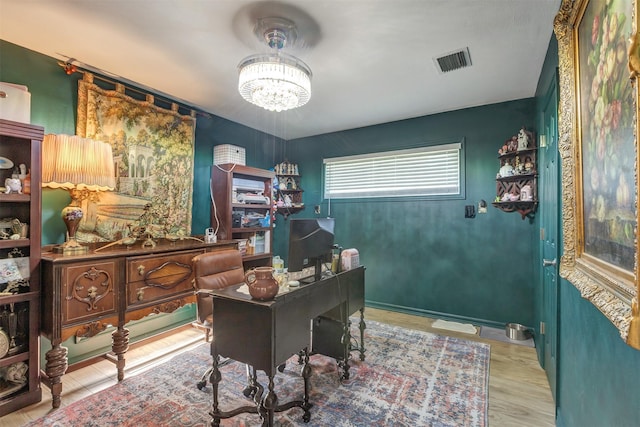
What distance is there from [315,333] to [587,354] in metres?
1.78

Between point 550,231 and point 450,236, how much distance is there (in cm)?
142

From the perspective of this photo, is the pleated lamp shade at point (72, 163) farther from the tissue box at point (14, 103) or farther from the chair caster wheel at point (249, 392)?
the chair caster wheel at point (249, 392)

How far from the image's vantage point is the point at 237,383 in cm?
224

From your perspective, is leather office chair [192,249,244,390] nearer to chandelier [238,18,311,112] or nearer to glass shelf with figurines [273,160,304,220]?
chandelier [238,18,311,112]

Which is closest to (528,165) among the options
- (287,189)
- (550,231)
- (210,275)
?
(550,231)

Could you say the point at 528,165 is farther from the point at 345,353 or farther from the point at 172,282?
the point at 172,282

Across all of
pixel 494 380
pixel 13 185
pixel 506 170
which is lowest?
pixel 494 380

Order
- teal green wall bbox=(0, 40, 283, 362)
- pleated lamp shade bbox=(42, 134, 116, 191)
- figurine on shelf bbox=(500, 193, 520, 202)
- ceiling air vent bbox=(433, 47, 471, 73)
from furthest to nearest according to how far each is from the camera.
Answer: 1. figurine on shelf bbox=(500, 193, 520, 202)
2. ceiling air vent bbox=(433, 47, 471, 73)
3. teal green wall bbox=(0, 40, 283, 362)
4. pleated lamp shade bbox=(42, 134, 116, 191)

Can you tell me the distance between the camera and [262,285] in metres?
1.60

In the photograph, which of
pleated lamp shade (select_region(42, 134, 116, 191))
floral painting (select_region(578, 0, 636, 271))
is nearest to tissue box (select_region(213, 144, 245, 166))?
pleated lamp shade (select_region(42, 134, 116, 191))

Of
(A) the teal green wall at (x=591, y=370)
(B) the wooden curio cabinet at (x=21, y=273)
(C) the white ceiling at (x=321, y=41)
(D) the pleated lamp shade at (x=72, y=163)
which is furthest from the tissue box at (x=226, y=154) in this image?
(A) the teal green wall at (x=591, y=370)

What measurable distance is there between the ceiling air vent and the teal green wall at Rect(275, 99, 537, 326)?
1.15 m

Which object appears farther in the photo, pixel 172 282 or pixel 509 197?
pixel 509 197

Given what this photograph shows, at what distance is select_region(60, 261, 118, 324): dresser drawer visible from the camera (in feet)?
6.49
